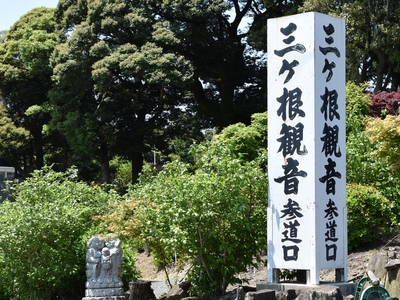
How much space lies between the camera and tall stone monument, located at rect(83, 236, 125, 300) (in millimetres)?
13031

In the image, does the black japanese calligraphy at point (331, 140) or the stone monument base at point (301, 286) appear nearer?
the stone monument base at point (301, 286)

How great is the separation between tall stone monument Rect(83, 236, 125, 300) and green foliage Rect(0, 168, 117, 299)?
0.80 metres

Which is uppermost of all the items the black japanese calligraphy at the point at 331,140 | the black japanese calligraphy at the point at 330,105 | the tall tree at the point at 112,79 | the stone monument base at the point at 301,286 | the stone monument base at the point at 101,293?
the tall tree at the point at 112,79

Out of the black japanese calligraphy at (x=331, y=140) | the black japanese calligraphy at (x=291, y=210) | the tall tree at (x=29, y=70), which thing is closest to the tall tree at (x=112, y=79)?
the tall tree at (x=29, y=70)

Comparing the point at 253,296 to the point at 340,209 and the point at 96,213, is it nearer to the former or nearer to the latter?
the point at 340,209

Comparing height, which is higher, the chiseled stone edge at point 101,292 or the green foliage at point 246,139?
the green foliage at point 246,139

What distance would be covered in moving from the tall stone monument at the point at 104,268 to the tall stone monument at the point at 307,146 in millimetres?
3552

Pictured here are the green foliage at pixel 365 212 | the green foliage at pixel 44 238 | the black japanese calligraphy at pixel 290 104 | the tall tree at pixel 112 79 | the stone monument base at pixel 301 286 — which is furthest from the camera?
the tall tree at pixel 112 79

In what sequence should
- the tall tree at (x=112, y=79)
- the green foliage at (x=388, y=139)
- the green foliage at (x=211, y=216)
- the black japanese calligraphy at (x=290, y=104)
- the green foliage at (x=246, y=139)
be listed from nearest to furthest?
the black japanese calligraphy at (x=290, y=104) < the green foliage at (x=211, y=216) < the green foliage at (x=388, y=139) < the green foliage at (x=246, y=139) < the tall tree at (x=112, y=79)

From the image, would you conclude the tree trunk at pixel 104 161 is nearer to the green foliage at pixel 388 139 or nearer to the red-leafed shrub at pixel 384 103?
the red-leafed shrub at pixel 384 103

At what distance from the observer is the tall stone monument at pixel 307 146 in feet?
34.9

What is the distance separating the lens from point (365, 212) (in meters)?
14.3

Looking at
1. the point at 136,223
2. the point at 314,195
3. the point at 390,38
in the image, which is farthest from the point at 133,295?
the point at 390,38

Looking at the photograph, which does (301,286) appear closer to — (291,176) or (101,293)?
(291,176)
